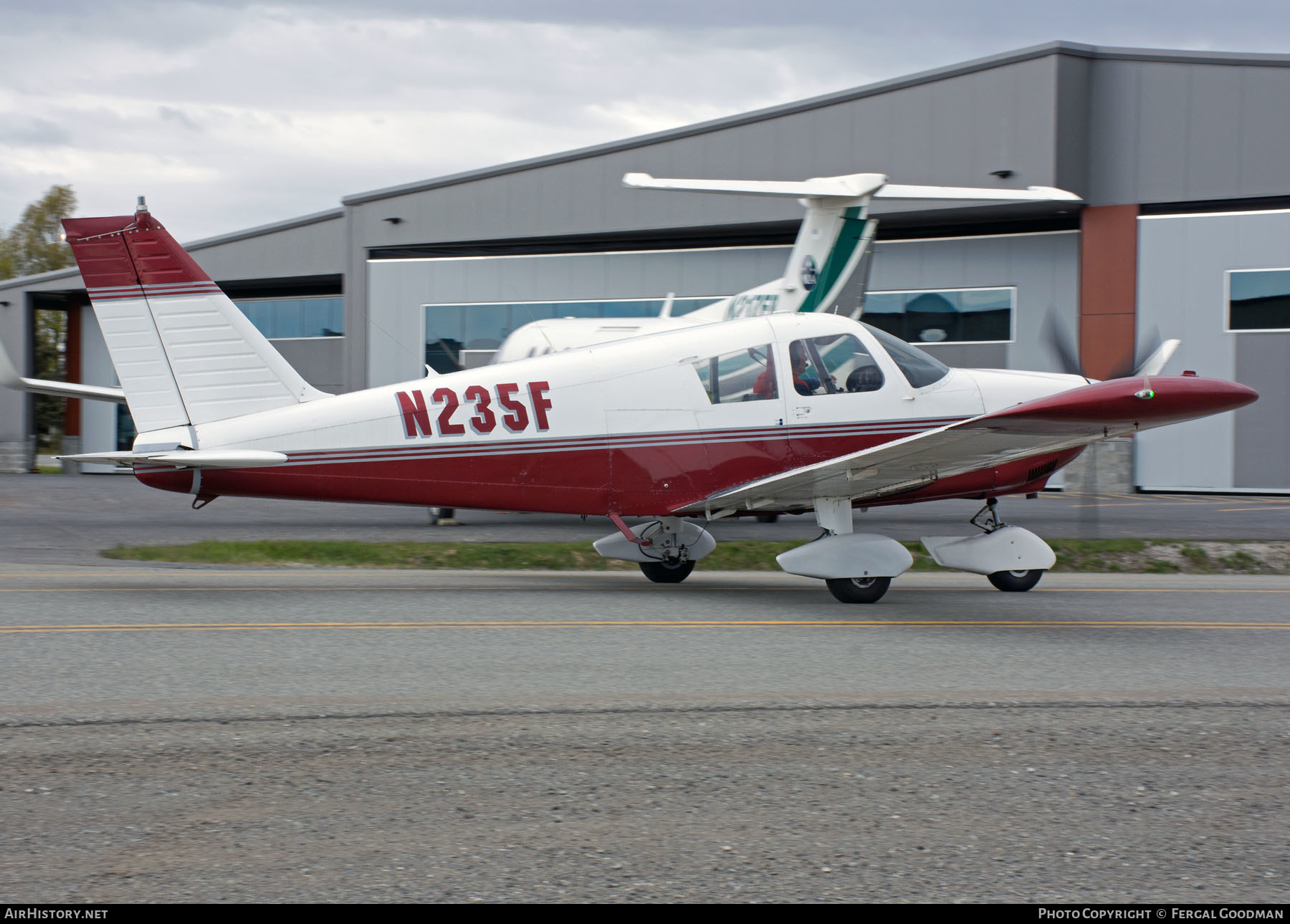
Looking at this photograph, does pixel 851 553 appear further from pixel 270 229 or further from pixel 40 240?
pixel 40 240

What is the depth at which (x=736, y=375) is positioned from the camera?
384 inches

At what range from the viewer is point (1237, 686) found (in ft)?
20.1

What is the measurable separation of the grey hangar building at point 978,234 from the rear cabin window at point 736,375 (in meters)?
14.5

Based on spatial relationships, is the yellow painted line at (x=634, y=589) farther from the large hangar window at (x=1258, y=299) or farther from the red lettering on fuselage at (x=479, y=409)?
the large hangar window at (x=1258, y=299)

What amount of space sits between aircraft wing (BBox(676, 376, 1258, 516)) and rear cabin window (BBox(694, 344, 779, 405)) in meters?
0.78

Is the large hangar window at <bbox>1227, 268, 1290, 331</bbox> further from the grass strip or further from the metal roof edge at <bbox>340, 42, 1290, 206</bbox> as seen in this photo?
the grass strip

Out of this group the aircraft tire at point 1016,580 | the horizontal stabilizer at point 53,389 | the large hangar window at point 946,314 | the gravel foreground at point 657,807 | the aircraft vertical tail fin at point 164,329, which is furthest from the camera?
the large hangar window at point 946,314

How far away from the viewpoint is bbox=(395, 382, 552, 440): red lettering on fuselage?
9.48 m

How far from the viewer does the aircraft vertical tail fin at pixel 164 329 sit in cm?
905

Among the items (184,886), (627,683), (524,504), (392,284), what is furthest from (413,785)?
(392,284)

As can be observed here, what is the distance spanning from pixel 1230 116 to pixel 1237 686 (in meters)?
22.7

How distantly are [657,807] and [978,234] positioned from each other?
26.4 meters

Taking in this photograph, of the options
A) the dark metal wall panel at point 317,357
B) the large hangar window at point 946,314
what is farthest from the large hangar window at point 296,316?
the large hangar window at point 946,314

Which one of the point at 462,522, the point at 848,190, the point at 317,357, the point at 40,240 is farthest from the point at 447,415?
the point at 40,240
